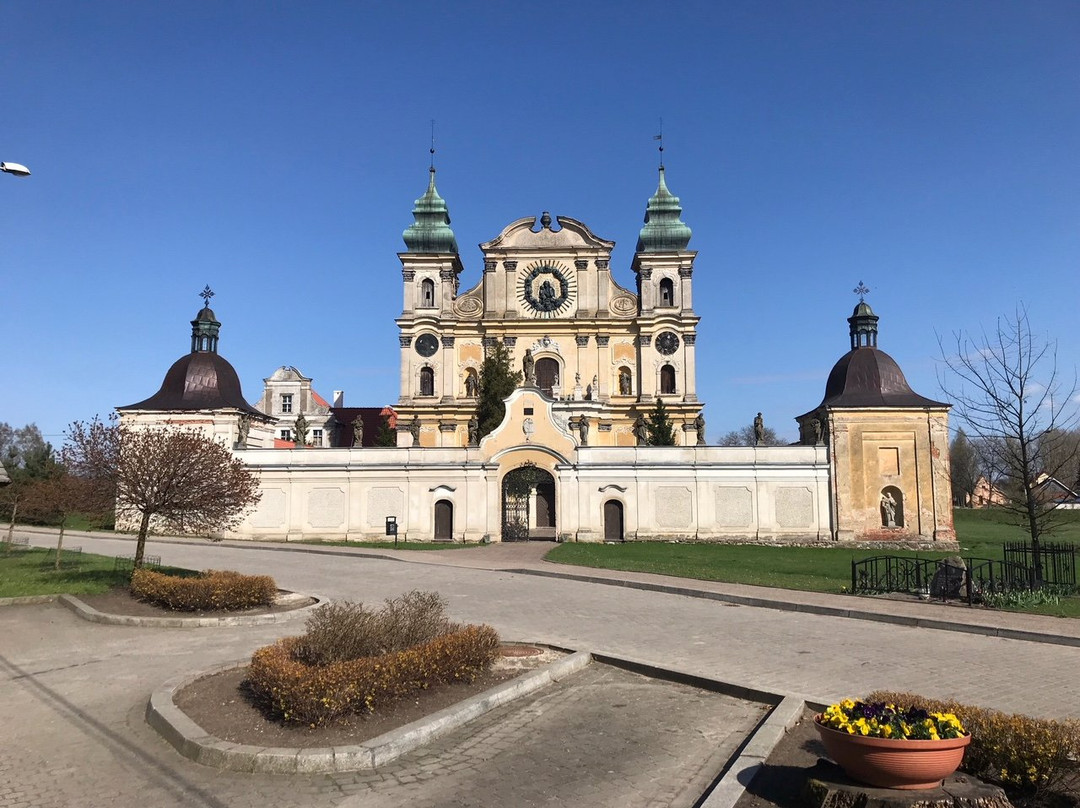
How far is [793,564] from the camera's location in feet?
90.9

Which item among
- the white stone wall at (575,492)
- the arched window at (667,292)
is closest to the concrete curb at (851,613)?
the white stone wall at (575,492)

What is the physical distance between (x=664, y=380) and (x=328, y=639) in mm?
47732

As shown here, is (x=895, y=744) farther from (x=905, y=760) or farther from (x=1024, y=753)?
(x=1024, y=753)

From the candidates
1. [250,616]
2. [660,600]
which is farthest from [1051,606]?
[250,616]

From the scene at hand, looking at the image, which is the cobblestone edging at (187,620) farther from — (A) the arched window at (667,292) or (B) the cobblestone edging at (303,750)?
(A) the arched window at (667,292)

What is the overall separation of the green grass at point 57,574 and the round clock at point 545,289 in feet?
111

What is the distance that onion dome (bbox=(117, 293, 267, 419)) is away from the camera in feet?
158

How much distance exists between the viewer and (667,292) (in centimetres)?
5684

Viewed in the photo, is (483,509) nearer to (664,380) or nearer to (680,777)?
(664,380)

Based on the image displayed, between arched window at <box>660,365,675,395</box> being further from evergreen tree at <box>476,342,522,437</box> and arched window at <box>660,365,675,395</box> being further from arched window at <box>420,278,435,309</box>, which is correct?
arched window at <box>420,278,435,309</box>

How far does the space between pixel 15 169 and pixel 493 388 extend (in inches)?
1501

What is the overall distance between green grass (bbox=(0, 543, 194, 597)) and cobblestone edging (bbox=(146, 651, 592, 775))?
11361 millimetres

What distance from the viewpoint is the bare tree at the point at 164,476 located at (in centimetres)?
1784

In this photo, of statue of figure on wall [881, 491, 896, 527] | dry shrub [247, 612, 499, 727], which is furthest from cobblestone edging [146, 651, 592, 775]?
statue of figure on wall [881, 491, 896, 527]
